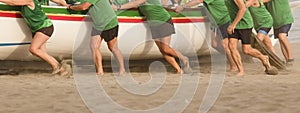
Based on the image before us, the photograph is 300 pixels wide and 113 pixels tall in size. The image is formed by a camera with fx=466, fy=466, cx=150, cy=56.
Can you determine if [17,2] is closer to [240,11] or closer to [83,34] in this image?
[83,34]

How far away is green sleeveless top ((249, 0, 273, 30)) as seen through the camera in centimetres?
713

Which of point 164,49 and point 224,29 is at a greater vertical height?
point 224,29

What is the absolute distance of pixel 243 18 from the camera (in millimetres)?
6480

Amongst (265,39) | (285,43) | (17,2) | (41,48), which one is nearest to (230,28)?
(265,39)

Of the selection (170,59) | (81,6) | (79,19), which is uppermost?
(81,6)

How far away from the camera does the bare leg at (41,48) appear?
6023 millimetres

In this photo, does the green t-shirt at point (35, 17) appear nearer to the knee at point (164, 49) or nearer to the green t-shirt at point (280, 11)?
the knee at point (164, 49)

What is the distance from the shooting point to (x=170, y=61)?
677 centimetres

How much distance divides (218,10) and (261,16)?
887 mm

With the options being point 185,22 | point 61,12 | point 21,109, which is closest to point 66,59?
point 61,12

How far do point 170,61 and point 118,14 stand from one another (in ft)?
3.32

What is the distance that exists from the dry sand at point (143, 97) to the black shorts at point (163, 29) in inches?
33.8

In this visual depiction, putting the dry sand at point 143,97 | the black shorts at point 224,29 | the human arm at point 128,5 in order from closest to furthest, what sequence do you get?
the dry sand at point 143,97 → the human arm at point 128,5 → the black shorts at point 224,29

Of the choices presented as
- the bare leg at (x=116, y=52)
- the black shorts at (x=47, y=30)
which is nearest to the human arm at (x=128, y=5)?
the bare leg at (x=116, y=52)
